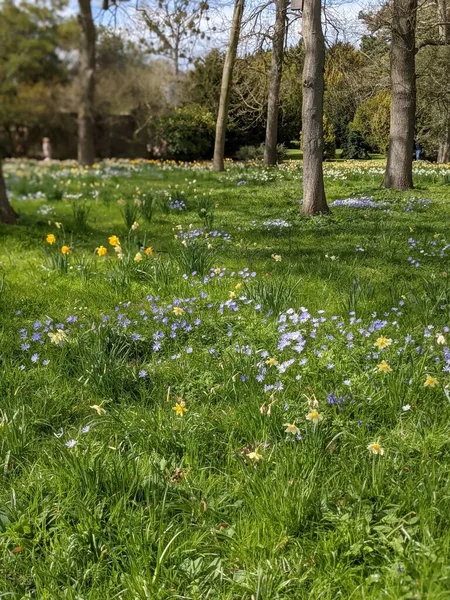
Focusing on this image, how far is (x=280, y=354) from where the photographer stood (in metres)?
2.70

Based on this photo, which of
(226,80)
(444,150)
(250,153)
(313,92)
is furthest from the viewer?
(250,153)

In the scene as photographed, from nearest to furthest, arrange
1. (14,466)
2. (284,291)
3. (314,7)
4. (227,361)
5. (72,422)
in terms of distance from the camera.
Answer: (14,466) → (72,422) → (227,361) → (284,291) → (314,7)

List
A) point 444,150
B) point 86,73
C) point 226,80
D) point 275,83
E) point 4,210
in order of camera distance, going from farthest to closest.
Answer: point 444,150 → point 226,80 → point 86,73 → point 275,83 → point 4,210

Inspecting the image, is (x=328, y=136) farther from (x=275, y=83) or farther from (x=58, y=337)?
(x=58, y=337)

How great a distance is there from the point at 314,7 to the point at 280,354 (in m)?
5.24

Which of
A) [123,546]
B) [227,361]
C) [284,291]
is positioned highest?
[284,291]

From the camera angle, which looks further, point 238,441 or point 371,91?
point 371,91

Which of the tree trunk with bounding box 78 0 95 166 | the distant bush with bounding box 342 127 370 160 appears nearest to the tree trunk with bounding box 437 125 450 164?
the distant bush with bounding box 342 127 370 160

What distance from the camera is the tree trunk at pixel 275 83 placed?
806 centimetres

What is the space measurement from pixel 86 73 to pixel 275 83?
427 centimetres

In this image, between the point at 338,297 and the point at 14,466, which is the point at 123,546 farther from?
the point at 338,297

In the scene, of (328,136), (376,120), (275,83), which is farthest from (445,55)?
(328,136)

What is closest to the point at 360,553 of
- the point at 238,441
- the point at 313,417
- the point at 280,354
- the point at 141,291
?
the point at 313,417

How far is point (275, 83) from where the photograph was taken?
9953 mm
